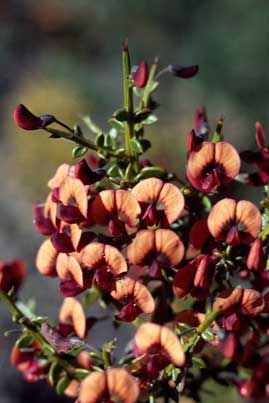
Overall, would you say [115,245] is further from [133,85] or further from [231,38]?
[231,38]

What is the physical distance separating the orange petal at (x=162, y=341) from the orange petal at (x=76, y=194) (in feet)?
0.61

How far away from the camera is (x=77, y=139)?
104 centimetres

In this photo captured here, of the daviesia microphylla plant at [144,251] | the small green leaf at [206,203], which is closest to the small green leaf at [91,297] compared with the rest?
the daviesia microphylla plant at [144,251]

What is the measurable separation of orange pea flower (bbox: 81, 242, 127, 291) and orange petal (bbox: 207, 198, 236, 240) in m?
0.13

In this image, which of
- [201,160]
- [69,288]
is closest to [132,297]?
[69,288]

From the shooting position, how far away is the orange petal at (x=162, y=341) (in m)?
0.96

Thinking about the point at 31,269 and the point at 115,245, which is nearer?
the point at 115,245

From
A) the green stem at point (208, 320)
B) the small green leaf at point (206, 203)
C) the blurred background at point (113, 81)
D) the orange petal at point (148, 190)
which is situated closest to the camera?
the green stem at point (208, 320)

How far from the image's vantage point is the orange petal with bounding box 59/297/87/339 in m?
1.17

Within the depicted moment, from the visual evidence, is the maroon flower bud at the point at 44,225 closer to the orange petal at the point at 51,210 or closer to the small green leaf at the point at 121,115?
the orange petal at the point at 51,210

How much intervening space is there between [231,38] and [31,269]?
248cm

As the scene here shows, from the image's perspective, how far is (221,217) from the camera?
1.02 metres

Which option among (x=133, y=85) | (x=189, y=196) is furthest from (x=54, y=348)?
(x=133, y=85)

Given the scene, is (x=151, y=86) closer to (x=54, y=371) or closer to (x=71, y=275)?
Result: (x=71, y=275)
